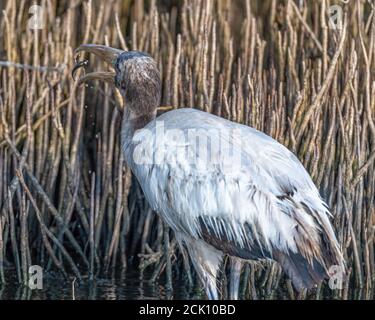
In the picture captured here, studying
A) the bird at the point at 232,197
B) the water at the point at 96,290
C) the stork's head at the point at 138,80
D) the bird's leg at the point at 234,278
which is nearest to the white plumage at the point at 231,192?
the bird at the point at 232,197

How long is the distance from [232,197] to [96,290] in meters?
1.84

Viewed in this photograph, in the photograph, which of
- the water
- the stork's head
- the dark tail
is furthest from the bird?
the water

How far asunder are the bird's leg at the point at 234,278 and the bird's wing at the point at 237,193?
1.38 ft

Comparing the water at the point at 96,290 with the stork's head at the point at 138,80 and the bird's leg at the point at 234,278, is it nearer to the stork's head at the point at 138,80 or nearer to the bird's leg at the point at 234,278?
the bird's leg at the point at 234,278

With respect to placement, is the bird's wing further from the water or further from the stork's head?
the water

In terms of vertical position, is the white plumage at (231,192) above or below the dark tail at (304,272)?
above

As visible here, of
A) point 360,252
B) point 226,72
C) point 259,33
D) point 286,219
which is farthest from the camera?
point 259,33

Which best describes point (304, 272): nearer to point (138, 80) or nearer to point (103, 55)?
point (138, 80)

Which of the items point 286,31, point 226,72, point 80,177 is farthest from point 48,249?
point 286,31

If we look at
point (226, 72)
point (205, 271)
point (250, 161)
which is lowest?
point (205, 271)

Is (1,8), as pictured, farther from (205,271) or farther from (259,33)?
(205,271)

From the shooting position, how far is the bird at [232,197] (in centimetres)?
740

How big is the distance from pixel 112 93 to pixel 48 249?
1465 mm

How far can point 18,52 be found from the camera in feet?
31.2
